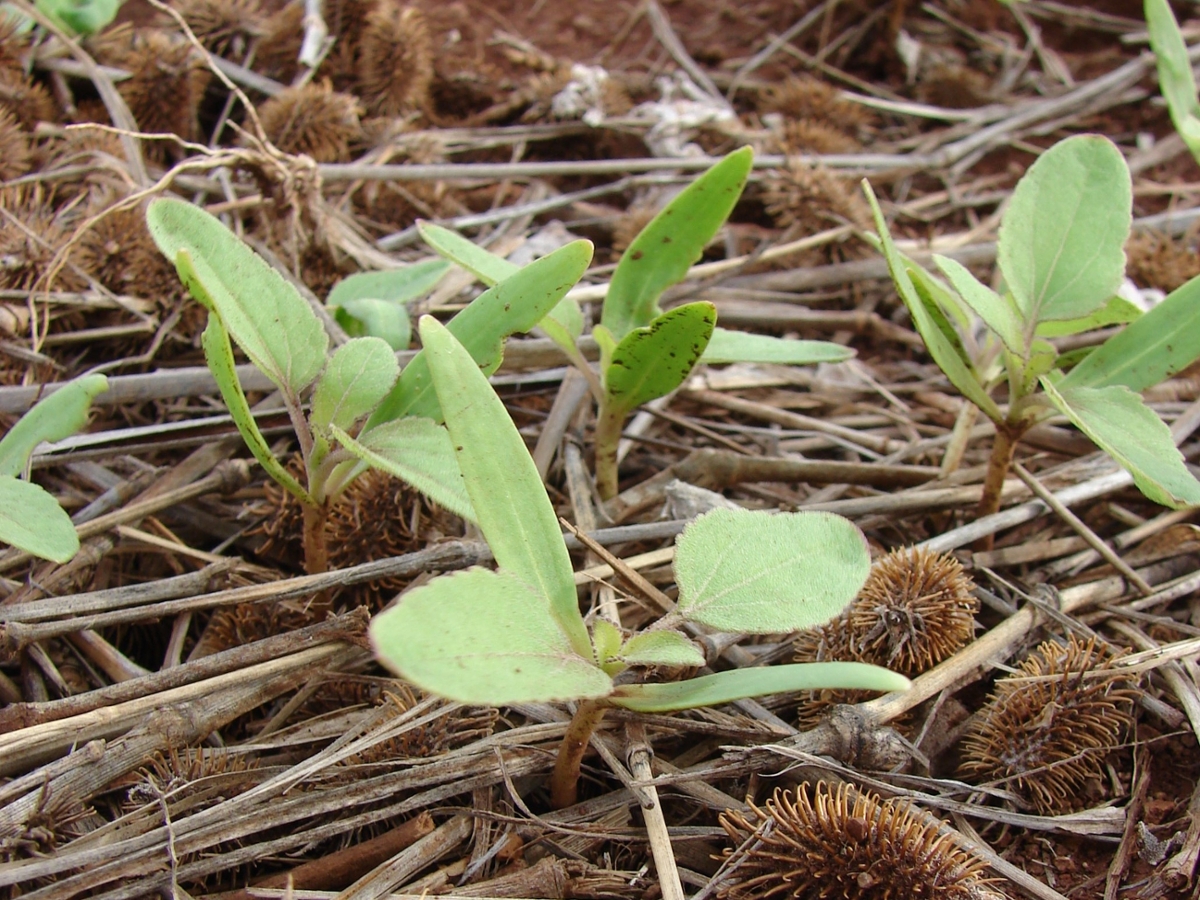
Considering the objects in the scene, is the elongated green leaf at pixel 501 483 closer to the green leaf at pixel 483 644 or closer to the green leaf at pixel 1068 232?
the green leaf at pixel 483 644

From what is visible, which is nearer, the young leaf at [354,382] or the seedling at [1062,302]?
the young leaf at [354,382]

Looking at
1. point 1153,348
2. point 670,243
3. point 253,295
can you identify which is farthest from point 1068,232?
A: point 253,295

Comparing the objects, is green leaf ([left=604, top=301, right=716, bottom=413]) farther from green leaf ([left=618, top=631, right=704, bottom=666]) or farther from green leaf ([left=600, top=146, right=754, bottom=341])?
green leaf ([left=618, top=631, right=704, bottom=666])

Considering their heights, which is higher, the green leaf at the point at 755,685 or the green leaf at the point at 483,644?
the green leaf at the point at 483,644

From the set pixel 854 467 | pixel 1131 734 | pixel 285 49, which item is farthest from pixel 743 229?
pixel 1131 734

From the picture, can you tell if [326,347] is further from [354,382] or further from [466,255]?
[466,255]

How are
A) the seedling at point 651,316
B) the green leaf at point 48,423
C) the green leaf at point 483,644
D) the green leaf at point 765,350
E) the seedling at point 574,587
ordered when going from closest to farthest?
the green leaf at point 483,644 → the seedling at point 574,587 → the green leaf at point 48,423 → the seedling at point 651,316 → the green leaf at point 765,350

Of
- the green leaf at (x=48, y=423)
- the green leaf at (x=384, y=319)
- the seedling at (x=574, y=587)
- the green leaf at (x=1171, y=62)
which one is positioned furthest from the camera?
the green leaf at (x=1171, y=62)

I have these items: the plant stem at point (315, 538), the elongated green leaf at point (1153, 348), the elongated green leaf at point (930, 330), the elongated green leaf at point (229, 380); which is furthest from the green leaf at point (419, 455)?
the elongated green leaf at point (1153, 348)
